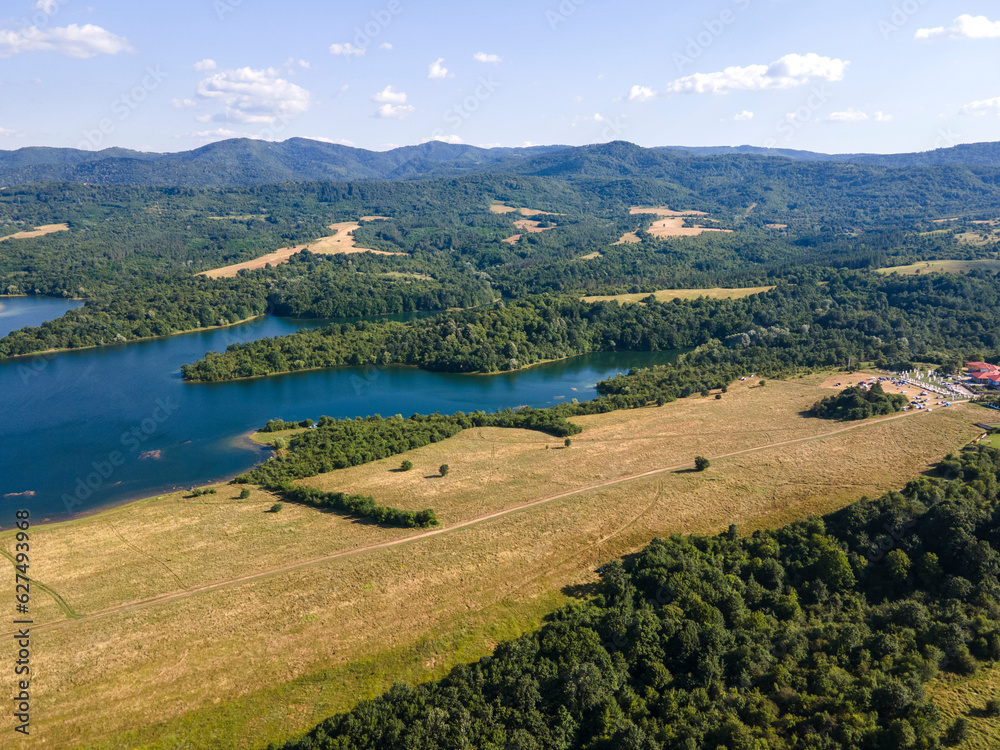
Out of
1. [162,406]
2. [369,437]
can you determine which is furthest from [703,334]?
[162,406]

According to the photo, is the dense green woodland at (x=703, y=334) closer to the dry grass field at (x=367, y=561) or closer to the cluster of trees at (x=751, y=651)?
the dry grass field at (x=367, y=561)

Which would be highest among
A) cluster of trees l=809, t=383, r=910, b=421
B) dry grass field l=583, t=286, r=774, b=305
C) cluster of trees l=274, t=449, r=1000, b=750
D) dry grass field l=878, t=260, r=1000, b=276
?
dry grass field l=878, t=260, r=1000, b=276

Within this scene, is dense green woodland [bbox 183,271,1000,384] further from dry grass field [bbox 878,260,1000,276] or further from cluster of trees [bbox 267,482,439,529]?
cluster of trees [bbox 267,482,439,529]

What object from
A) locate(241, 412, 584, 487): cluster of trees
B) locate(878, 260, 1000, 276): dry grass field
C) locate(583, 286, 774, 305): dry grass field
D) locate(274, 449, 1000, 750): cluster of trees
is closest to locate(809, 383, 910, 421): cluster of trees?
locate(274, 449, 1000, 750): cluster of trees

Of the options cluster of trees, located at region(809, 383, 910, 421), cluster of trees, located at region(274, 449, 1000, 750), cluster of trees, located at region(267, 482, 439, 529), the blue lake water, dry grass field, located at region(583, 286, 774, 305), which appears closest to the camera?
cluster of trees, located at region(274, 449, 1000, 750)

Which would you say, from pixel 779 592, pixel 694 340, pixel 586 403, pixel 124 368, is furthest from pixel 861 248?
pixel 124 368
